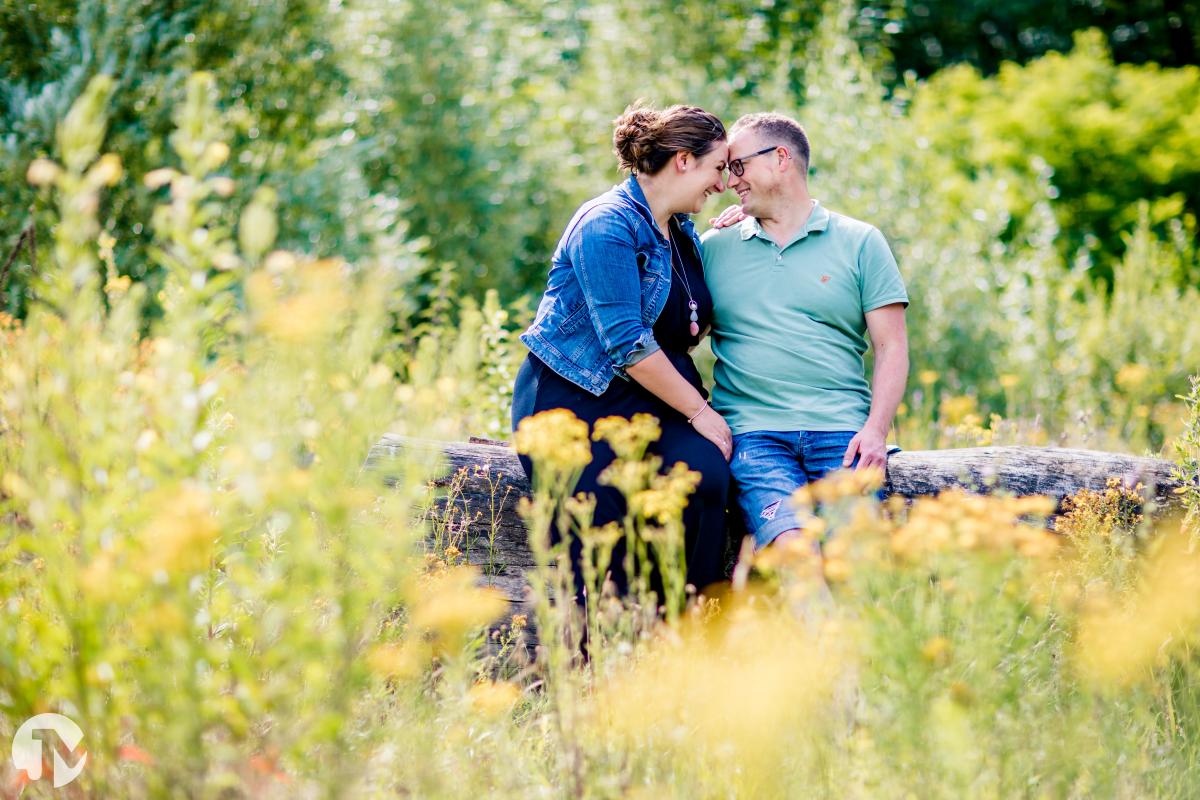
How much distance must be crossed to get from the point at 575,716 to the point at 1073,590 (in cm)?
136

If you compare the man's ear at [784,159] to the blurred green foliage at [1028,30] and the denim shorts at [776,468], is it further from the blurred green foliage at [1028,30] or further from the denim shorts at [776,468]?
the blurred green foliage at [1028,30]

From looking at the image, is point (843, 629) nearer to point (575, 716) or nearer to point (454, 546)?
point (575, 716)

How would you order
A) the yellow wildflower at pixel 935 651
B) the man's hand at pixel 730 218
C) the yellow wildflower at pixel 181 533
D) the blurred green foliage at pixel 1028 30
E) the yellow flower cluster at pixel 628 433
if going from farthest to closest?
the blurred green foliage at pixel 1028 30
the man's hand at pixel 730 218
the yellow flower cluster at pixel 628 433
the yellow wildflower at pixel 935 651
the yellow wildflower at pixel 181 533

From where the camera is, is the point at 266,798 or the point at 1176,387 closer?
the point at 266,798

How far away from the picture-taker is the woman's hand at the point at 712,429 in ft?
10.5

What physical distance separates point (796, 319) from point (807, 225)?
34cm

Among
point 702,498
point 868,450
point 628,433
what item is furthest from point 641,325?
point 628,433

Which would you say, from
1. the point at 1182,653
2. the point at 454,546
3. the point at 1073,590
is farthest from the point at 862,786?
the point at 454,546

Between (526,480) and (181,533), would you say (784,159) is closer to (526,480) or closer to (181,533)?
(526,480)

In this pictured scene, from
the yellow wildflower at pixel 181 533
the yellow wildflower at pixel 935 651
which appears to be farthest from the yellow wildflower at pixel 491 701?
the yellow wildflower at pixel 935 651

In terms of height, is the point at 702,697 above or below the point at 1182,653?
above

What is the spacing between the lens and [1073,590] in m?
2.46

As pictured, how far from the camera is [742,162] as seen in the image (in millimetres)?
3438

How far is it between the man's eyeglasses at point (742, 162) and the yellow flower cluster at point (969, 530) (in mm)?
1856
